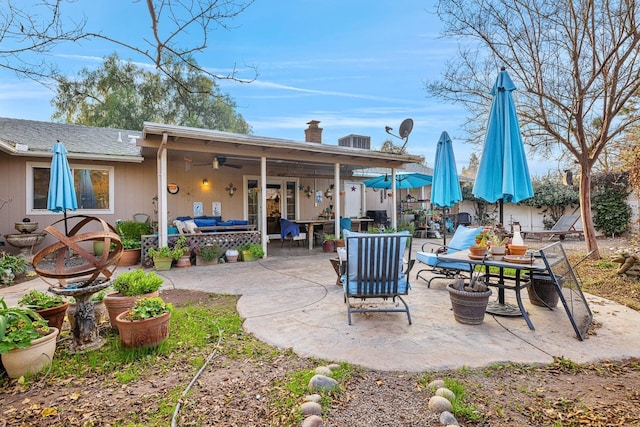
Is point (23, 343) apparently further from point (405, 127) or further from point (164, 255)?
point (405, 127)

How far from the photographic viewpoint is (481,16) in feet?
20.5

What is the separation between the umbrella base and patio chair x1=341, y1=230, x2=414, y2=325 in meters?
1.10

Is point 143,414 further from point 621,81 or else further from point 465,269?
point 621,81

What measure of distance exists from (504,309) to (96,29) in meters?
5.19

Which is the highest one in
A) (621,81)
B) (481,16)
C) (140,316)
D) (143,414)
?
(481,16)

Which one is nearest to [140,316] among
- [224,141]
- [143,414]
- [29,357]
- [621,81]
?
[29,357]

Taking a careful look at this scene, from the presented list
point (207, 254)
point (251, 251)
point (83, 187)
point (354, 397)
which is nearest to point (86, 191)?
point (83, 187)

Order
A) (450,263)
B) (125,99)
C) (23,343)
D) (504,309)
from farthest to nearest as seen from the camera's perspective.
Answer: (125,99) < (450,263) < (504,309) < (23,343)

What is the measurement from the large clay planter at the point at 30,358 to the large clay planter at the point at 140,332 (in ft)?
1.56

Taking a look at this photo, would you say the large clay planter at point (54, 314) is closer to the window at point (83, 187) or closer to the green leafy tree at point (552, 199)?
the window at point (83, 187)

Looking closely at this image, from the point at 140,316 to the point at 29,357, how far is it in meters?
0.73

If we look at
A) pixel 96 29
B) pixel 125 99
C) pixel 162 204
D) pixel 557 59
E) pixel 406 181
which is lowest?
pixel 162 204

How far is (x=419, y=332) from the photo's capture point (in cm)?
304

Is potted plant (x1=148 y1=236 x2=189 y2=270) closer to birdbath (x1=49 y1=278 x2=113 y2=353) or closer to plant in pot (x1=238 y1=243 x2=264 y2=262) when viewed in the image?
plant in pot (x1=238 y1=243 x2=264 y2=262)
